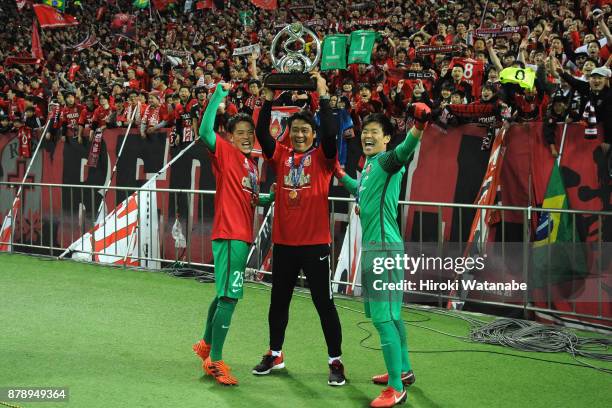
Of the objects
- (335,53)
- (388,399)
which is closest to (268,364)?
(388,399)

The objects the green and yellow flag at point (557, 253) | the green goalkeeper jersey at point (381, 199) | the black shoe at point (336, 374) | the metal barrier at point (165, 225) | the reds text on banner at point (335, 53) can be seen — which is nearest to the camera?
the green goalkeeper jersey at point (381, 199)

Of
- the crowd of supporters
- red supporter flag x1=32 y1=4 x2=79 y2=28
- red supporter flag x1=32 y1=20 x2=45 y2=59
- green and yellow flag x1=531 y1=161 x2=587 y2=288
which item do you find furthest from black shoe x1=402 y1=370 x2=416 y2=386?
red supporter flag x1=32 y1=4 x2=79 y2=28

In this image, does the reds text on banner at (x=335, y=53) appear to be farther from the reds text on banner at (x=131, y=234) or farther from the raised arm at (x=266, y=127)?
the raised arm at (x=266, y=127)

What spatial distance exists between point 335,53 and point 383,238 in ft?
22.1

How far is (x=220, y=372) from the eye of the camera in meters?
5.76

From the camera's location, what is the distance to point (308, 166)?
571 centimetres

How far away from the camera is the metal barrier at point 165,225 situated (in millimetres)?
8258

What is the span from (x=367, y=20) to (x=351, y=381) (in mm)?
11963

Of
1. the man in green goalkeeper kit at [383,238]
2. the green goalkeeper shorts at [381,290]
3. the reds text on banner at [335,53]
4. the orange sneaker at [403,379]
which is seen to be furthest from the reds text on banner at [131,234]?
the green goalkeeper shorts at [381,290]

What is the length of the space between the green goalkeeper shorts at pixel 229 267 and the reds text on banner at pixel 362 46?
6.43m

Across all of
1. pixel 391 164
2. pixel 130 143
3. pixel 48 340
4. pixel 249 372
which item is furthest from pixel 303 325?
pixel 130 143

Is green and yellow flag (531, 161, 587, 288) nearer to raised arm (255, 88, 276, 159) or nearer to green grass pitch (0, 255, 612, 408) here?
green grass pitch (0, 255, 612, 408)

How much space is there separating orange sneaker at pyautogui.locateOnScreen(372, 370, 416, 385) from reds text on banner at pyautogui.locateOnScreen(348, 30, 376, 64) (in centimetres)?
662

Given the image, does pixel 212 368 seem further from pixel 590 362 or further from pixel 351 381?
pixel 590 362
